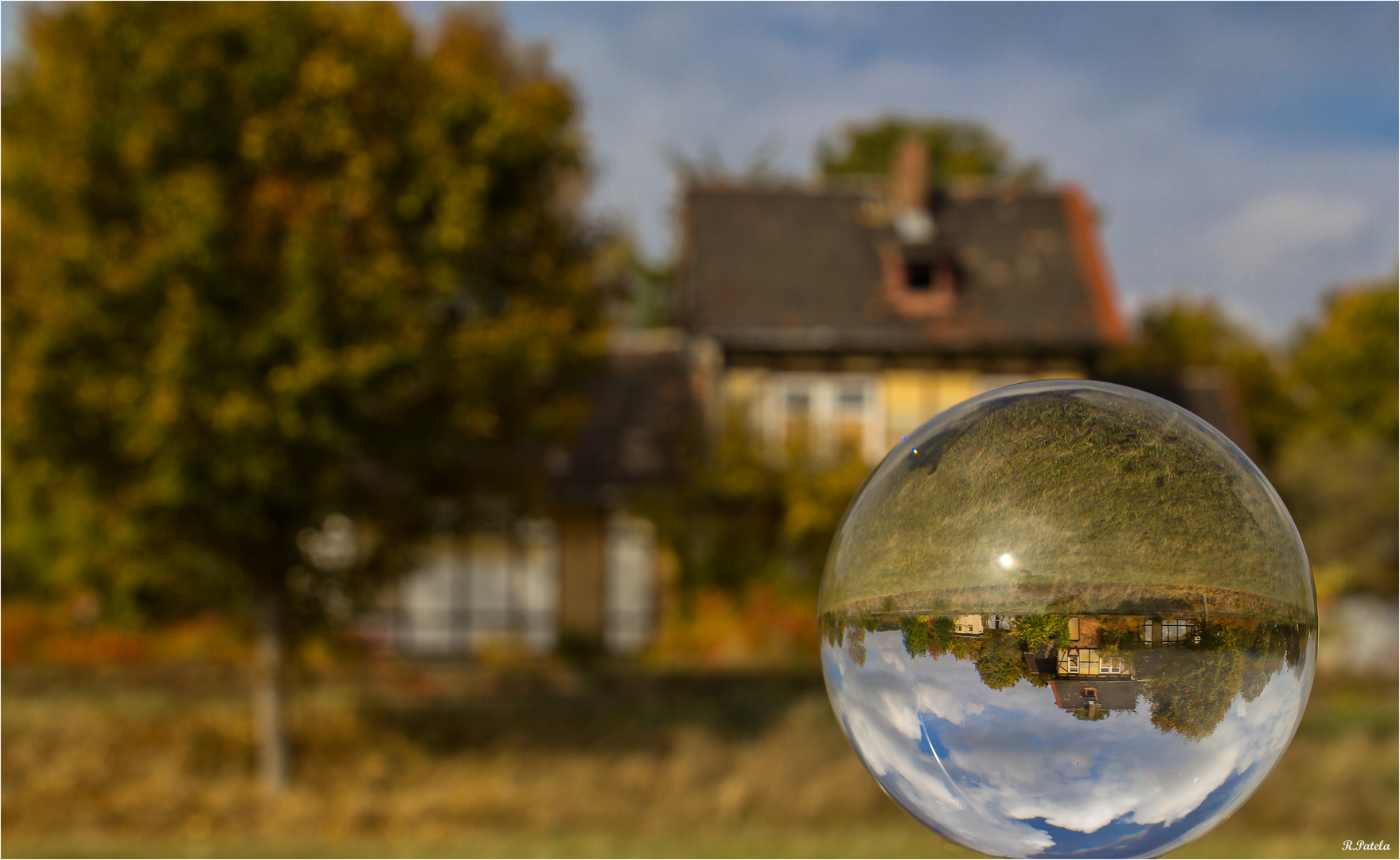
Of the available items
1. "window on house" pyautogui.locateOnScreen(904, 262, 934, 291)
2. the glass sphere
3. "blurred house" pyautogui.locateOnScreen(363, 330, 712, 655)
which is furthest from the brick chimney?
the glass sphere

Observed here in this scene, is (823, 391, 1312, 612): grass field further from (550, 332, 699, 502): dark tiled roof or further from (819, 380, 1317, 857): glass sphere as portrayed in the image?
(550, 332, 699, 502): dark tiled roof

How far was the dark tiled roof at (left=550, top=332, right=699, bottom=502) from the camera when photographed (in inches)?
824

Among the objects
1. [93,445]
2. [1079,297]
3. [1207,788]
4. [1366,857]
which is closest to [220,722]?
[93,445]

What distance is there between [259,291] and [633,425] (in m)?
11.7

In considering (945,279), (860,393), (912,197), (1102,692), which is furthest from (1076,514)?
(912,197)

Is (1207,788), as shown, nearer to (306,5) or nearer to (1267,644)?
(1267,644)

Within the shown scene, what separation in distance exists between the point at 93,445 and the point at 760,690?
26.9 feet

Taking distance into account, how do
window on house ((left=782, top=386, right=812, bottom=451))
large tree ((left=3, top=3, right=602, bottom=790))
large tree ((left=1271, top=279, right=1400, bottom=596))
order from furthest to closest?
large tree ((left=1271, top=279, right=1400, bottom=596)) → window on house ((left=782, top=386, right=812, bottom=451)) → large tree ((left=3, top=3, right=602, bottom=790))

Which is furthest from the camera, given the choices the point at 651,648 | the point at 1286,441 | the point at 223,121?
the point at 1286,441

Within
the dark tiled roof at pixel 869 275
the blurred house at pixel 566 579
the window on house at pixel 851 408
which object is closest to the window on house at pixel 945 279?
the dark tiled roof at pixel 869 275

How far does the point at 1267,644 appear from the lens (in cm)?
268

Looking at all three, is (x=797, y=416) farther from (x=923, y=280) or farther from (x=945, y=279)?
(x=945, y=279)

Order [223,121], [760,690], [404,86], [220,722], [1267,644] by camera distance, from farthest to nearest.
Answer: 1. [760,690]
2. [220,722]
3. [404,86]
4. [223,121]
5. [1267,644]

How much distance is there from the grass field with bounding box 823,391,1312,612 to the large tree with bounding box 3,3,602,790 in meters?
8.46
